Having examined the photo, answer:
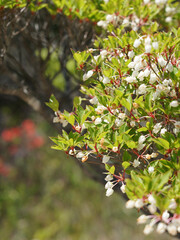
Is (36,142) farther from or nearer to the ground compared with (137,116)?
nearer to the ground

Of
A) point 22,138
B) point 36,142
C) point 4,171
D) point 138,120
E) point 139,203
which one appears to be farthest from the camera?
point 22,138

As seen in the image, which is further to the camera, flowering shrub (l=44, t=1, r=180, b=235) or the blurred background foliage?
the blurred background foliage

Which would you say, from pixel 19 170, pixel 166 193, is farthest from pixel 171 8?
pixel 19 170

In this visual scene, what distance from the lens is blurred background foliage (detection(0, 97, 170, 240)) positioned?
3.96 m

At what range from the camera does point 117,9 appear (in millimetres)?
1943

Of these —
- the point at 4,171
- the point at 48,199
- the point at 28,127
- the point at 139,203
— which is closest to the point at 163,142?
the point at 139,203

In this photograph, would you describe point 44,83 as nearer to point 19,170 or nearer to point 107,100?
point 107,100

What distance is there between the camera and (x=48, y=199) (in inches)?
177

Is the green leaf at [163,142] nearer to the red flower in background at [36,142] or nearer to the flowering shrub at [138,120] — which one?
the flowering shrub at [138,120]

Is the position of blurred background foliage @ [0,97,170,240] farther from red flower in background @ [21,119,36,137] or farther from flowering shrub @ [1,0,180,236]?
flowering shrub @ [1,0,180,236]

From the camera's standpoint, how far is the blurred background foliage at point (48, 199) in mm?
3959

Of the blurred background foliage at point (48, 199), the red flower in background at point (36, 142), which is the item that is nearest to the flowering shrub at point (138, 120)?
the blurred background foliage at point (48, 199)

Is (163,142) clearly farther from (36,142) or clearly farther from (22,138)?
(22,138)

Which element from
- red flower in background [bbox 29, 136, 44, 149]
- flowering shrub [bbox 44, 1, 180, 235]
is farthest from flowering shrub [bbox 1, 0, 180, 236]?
red flower in background [bbox 29, 136, 44, 149]
